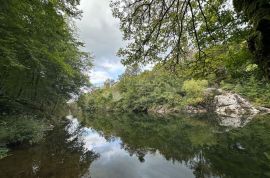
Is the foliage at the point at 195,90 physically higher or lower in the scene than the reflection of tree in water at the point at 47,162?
higher

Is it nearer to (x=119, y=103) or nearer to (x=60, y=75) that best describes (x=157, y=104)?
(x=119, y=103)

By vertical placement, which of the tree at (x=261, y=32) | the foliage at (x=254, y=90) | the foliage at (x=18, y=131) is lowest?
the foliage at (x=18, y=131)

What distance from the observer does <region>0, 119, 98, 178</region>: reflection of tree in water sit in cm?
1040

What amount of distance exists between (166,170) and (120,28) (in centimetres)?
739

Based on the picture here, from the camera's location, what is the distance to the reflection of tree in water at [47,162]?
10398mm

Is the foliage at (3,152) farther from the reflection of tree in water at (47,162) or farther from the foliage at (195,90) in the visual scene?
the foliage at (195,90)

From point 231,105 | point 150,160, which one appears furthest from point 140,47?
point 231,105

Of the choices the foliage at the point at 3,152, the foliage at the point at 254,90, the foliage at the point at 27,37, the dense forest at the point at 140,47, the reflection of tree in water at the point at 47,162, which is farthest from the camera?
the foliage at the point at 254,90

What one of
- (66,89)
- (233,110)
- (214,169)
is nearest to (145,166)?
(214,169)

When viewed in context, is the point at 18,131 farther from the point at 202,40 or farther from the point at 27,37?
the point at 202,40

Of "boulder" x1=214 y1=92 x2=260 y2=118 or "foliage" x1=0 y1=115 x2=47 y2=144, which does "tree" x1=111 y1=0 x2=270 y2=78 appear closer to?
"foliage" x1=0 y1=115 x2=47 y2=144

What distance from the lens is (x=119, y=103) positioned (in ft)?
238

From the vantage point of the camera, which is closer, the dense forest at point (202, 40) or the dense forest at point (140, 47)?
the dense forest at point (202, 40)

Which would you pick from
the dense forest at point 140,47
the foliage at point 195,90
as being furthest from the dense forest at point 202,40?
the foliage at point 195,90
